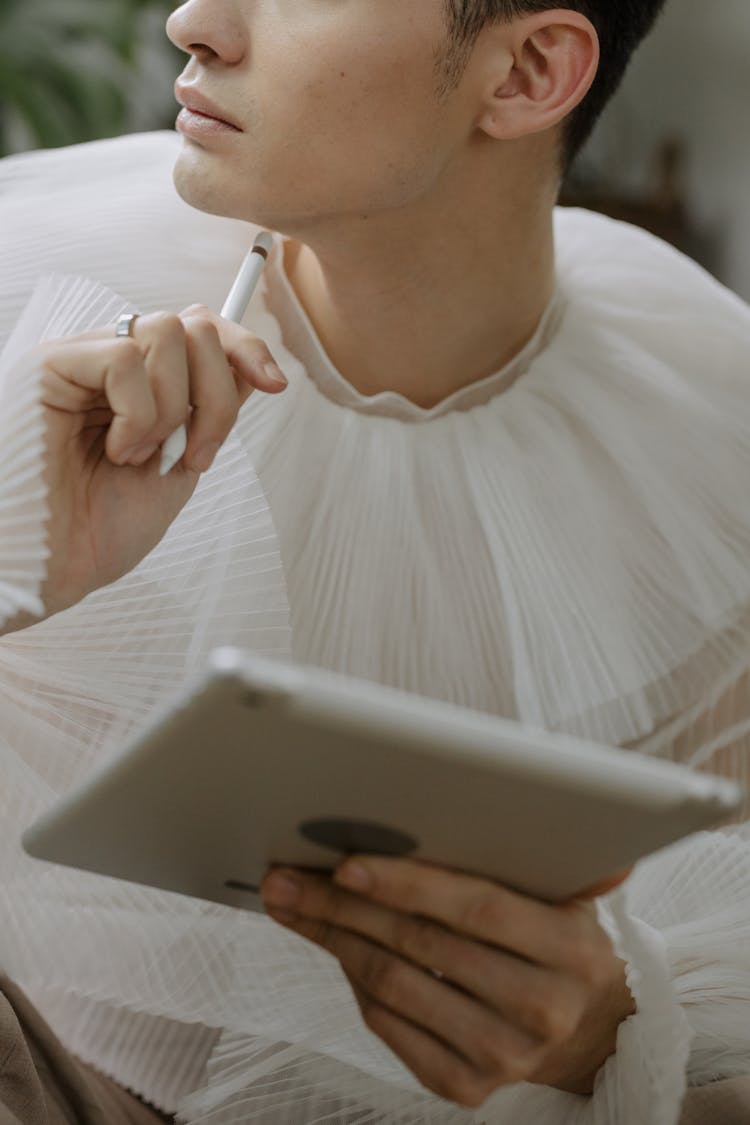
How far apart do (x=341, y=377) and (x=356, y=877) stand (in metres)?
0.55

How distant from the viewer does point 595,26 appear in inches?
39.9

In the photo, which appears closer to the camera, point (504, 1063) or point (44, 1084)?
point (504, 1063)

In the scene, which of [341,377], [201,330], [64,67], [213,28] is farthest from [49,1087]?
[64,67]

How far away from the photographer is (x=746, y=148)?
2775mm

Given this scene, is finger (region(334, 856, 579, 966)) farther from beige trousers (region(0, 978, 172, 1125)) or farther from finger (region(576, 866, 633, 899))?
beige trousers (region(0, 978, 172, 1125))

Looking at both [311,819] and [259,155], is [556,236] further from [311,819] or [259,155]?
[311,819]

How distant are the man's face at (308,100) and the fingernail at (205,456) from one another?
0.23 metres

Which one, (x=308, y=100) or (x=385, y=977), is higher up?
(x=308, y=100)

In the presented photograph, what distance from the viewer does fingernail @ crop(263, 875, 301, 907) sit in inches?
25.2

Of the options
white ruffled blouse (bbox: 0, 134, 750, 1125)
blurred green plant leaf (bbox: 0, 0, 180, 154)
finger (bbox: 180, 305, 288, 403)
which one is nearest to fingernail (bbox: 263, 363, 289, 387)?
finger (bbox: 180, 305, 288, 403)

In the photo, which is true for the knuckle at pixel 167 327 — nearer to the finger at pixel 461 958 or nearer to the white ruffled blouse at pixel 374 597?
the white ruffled blouse at pixel 374 597

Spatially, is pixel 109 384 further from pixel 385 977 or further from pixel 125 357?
pixel 385 977

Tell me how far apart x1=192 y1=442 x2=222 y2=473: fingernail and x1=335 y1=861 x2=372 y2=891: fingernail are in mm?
278

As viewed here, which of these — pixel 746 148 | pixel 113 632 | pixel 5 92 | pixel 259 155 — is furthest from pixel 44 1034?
pixel 746 148
